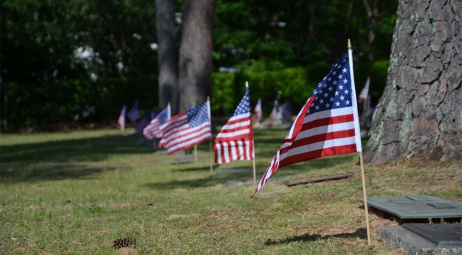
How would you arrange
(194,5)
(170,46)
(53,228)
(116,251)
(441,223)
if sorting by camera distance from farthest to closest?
(170,46) → (194,5) → (53,228) → (116,251) → (441,223)

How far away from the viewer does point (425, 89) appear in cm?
1159

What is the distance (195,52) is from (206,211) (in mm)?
14091

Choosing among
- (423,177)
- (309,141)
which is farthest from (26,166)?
(309,141)

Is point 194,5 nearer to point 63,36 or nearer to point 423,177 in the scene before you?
point 423,177

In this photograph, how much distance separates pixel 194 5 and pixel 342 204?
47.5ft

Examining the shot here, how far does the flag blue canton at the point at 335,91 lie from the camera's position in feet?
26.3

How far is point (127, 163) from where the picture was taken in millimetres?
20609

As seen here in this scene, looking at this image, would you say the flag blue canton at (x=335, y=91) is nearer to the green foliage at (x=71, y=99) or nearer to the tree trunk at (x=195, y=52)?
the tree trunk at (x=195, y=52)

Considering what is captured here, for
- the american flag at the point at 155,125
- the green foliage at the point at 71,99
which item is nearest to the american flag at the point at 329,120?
the american flag at the point at 155,125

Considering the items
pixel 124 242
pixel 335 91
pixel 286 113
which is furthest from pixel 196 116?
pixel 286 113

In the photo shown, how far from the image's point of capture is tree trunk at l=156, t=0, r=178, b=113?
97.9 ft

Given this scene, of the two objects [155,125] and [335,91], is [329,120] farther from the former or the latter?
[155,125]

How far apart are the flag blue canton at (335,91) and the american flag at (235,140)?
229 inches

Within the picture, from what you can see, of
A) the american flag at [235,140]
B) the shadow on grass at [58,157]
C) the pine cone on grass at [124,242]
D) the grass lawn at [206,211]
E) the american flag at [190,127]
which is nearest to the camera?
the grass lawn at [206,211]
